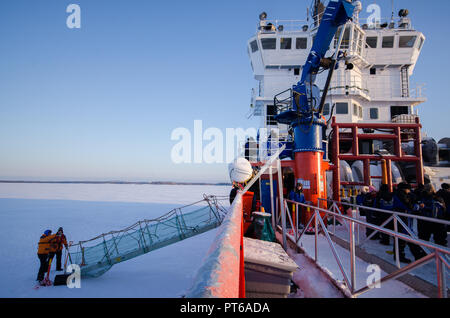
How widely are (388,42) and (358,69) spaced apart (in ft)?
13.6

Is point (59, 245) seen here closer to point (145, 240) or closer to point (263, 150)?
point (145, 240)

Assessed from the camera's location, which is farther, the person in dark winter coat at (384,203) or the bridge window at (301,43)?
the bridge window at (301,43)

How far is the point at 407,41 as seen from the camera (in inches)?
779

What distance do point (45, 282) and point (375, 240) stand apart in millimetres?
11641

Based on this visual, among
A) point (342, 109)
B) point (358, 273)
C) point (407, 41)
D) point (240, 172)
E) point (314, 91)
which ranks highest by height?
point (407, 41)

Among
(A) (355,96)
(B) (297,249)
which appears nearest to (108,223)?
(B) (297,249)

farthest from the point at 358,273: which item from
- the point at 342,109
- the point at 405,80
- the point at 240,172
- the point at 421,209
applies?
the point at 405,80

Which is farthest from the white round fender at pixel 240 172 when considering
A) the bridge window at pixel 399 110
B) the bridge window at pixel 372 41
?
the bridge window at pixel 372 41

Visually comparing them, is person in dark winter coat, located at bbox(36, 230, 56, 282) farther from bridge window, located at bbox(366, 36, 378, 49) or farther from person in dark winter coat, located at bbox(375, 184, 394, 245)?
bridge window, located at bbox(366, 36, 378, 49)

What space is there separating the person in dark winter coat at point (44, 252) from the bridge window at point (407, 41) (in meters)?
27.8

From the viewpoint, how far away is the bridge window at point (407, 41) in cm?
1952

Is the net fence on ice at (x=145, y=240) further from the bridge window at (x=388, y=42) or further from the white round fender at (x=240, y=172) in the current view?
the bridge window at (x=388, y=42)

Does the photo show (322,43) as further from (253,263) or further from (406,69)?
(406,69)
